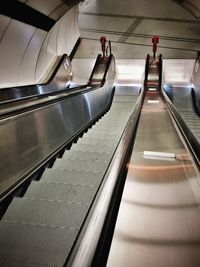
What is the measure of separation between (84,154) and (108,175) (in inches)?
71.9

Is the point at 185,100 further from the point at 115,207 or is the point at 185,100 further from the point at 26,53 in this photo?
the point at 115,207

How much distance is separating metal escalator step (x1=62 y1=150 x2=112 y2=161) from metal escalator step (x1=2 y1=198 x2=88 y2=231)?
1081 mm

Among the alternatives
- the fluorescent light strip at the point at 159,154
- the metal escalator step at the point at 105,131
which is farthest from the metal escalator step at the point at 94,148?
the fluorescent light strip at the point at 159,154

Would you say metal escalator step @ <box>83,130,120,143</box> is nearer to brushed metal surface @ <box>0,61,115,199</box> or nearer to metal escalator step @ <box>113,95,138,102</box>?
brushed metal surface @ <box>0,61,115,199</box>

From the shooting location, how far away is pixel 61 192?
2234mm

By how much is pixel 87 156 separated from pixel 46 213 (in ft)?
4.23

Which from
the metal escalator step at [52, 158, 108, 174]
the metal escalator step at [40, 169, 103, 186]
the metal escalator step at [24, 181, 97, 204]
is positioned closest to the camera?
the metal escalator step at [24, 181, 97, 204]

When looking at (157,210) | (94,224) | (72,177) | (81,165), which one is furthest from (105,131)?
(94,224)

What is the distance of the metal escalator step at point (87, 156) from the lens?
3088 mm

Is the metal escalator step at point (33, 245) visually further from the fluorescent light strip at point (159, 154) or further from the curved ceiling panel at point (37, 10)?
the curved ceiling panel at point (37, 10)

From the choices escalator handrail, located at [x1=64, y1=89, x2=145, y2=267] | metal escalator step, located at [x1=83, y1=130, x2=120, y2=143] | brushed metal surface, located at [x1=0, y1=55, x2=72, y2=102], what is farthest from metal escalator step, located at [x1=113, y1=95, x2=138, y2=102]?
escalator handrail, located at [x1=64, y1=89, x2=145, y2=267]

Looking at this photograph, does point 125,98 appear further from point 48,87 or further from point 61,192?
point 61,192

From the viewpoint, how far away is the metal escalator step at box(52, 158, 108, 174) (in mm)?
2812

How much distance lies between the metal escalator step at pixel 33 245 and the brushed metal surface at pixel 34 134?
0.39m
